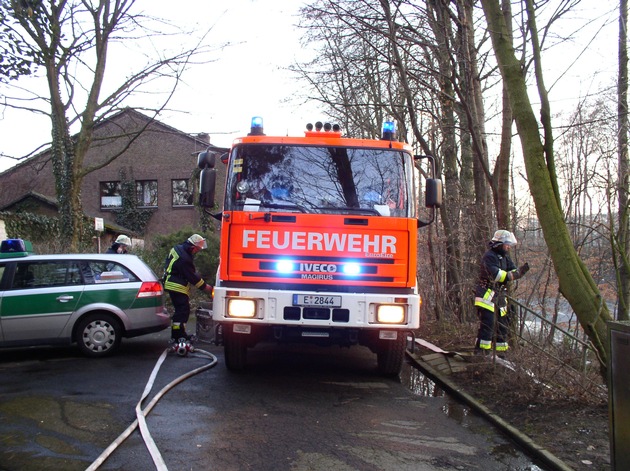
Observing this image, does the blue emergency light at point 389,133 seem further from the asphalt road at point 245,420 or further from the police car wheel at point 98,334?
the police car wheel at point 98,334

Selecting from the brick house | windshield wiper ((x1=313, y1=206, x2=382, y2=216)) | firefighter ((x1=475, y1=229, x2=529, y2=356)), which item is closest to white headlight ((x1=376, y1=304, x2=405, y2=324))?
windshield wiper ((x1=313, y1=206, x2=382, y2=216))

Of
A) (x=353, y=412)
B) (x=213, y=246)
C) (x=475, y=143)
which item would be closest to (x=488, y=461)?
(x=353, y=412)

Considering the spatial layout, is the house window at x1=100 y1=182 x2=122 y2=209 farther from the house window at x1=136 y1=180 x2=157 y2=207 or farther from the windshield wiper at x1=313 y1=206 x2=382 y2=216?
the windshield wiper at x1=313 y1=206 x2=382 y2=216

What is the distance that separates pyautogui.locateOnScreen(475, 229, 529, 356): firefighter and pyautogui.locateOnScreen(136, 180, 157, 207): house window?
26497mm

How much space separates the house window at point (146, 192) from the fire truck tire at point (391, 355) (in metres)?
26.5

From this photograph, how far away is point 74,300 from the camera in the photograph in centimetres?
784

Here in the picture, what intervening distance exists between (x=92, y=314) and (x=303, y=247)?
12.2 feet

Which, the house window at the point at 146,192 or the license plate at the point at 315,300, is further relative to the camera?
the house window at the point at 146,192

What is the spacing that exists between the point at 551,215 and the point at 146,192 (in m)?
29.0

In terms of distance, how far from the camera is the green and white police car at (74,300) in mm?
7680

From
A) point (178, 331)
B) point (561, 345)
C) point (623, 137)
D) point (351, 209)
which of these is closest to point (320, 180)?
point (351, 209)

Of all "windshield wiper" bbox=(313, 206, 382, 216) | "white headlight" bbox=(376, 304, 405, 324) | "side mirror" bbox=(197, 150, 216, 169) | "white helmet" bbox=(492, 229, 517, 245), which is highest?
"side mirror" bbox=(197, 150, 216, 169)

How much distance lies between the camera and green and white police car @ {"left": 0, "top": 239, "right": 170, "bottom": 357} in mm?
7680

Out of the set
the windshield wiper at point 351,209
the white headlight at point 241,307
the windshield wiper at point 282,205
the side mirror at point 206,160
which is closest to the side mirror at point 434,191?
the windshield wiper at point 351,209
